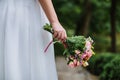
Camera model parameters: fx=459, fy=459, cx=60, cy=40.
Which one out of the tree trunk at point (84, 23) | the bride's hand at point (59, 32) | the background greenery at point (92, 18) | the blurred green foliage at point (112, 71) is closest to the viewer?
the bride's hand at point (59, 32)

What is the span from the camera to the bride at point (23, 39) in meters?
3.20

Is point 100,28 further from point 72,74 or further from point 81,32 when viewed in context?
point 72,74

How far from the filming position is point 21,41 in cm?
323

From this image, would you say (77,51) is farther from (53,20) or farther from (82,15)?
(82,15)

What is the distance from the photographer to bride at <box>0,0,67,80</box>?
320 centimetres

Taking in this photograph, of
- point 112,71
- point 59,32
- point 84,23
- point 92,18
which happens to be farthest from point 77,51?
point 92,18

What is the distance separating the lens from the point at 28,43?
10.6ft

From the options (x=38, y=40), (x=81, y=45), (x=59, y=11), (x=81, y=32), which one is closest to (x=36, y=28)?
(x=38, y=40)

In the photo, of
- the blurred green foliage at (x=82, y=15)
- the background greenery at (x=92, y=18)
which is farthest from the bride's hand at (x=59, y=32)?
the blurred green foliage at (x=82, y=15)

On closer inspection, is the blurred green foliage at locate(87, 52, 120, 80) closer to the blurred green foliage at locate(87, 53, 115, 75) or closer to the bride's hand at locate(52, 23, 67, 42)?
the blurred green foliage at locate(87, 53, 115, 75)

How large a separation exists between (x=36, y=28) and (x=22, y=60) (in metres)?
0.25

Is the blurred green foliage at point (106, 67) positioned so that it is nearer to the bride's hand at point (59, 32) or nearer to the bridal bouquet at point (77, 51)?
the bridal bouquet at point (77, 51)

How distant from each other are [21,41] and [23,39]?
0.02 meters

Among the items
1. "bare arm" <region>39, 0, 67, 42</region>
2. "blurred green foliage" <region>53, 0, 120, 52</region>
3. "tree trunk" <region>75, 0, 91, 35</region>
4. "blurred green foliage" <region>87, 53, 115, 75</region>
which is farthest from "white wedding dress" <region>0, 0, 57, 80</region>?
"tree trunk" <region>75, 0, 91, 35</region>
